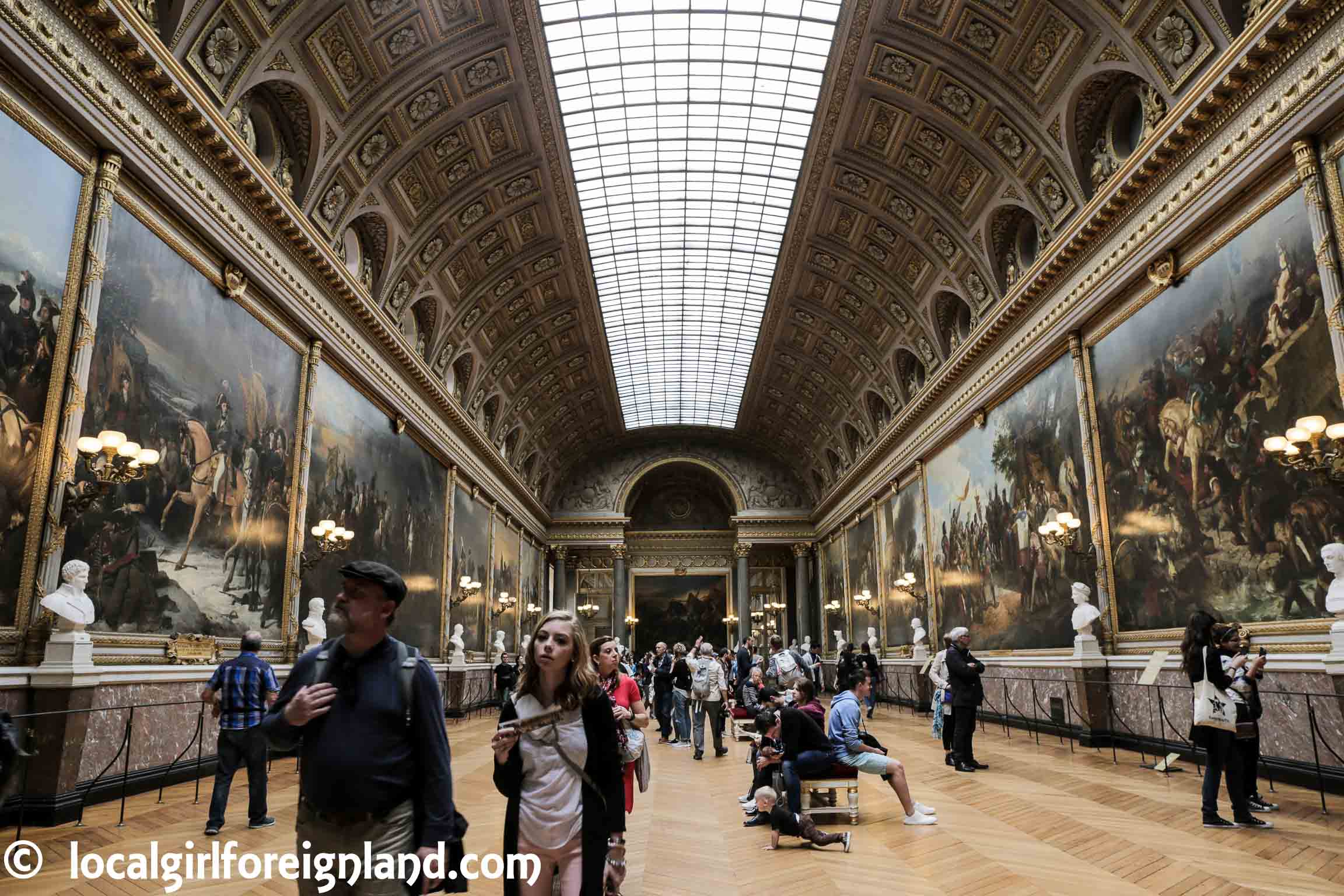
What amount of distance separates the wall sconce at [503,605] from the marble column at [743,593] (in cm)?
1231

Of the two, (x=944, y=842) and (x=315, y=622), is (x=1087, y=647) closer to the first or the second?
(x=944, y=842)

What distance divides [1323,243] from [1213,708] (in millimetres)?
5246

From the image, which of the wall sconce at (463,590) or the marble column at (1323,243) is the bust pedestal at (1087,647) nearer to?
the marble column at (1323,243)

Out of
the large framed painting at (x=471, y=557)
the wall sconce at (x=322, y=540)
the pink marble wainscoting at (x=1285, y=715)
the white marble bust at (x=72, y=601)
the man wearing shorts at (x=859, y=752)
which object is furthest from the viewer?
the large framed painting at (x=471, y=557)

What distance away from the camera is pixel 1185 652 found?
736 centimetres

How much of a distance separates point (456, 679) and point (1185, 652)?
62.7 ft

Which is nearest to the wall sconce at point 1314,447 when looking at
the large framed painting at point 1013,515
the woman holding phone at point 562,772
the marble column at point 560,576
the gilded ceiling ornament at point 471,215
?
the large framed painting at point 1013,515

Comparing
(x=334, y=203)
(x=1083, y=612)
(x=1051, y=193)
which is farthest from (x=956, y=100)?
(x=334, y=203)

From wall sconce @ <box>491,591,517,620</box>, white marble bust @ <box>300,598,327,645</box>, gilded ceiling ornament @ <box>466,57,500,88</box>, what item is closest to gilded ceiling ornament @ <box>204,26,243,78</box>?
gilded ceiling ornament @ <box>466,57,500,88</box>

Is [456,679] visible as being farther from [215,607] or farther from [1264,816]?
[1264,816]

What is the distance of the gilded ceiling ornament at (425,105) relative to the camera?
51.1ft

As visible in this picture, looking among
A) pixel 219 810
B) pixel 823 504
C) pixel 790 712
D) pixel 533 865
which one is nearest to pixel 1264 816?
pixel 790 712

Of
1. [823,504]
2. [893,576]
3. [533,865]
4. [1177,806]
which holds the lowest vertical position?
[1177,806]

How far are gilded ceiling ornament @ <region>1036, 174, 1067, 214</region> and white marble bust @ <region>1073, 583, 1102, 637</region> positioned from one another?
6.71m
